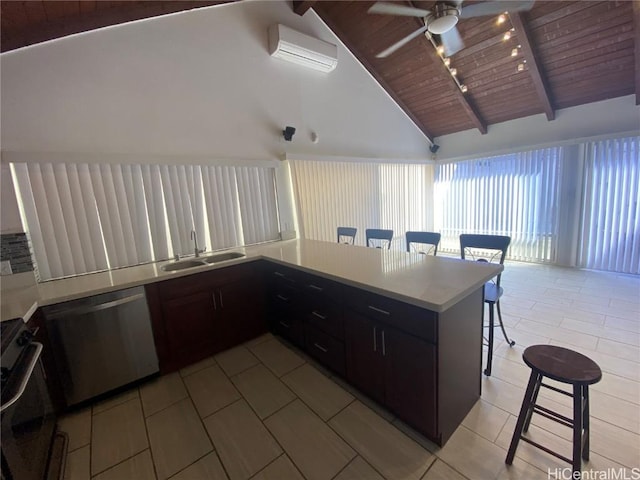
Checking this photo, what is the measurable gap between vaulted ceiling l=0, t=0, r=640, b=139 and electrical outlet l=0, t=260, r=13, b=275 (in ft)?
5.09

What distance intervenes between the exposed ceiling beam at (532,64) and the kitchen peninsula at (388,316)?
324 centimetres

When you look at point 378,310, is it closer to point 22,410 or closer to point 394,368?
point 394,368

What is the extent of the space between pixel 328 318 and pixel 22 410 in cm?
160

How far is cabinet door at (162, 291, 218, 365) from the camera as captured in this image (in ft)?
7.32

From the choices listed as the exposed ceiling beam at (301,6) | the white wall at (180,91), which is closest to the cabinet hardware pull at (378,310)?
the white wall at (180,91)

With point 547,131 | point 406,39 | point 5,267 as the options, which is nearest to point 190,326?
A: point 5,267

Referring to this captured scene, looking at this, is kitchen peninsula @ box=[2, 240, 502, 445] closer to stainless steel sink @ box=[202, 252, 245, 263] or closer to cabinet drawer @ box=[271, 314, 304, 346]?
cabinet drawer @ box=[271, 314, 304, 346]

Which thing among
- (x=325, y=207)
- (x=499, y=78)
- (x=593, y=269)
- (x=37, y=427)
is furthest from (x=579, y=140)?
(x=37, y=427)

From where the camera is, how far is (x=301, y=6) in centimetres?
342

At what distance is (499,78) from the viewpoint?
4141 mm

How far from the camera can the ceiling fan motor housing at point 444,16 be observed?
7.41 ft

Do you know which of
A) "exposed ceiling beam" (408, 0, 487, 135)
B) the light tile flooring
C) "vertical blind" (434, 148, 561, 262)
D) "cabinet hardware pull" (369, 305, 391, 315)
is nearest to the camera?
the light tile flooring

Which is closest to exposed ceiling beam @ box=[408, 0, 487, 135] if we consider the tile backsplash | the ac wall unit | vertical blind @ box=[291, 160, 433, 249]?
vertical blind @ box=[291, 160, 433, 249]

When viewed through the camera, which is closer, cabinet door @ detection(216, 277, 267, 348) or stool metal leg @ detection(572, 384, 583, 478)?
stool metal leg @ detection(572, 384, 583, 478)
